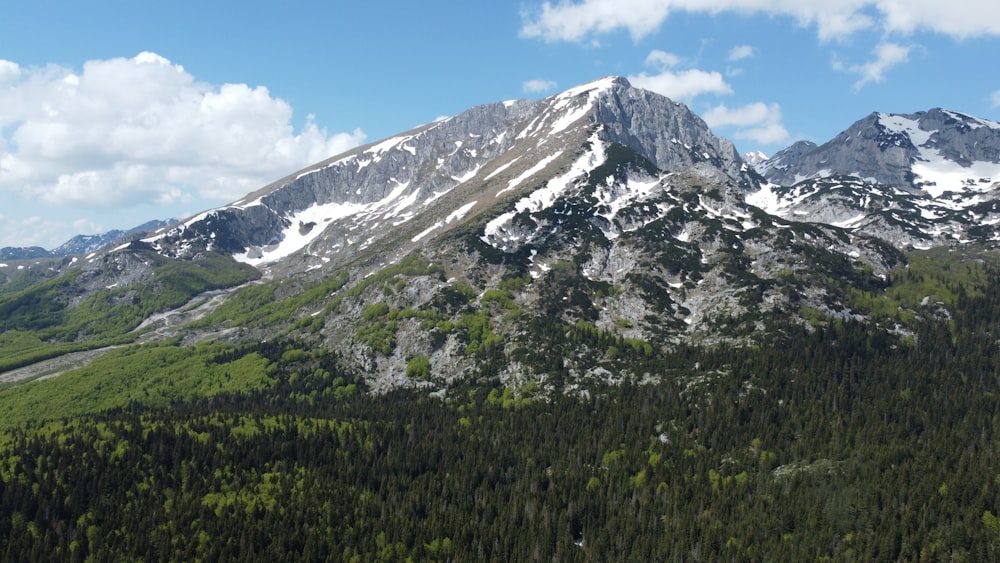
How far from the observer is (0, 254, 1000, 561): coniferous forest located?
→ 114m

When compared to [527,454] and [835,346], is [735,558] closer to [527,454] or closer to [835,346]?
[527,454]

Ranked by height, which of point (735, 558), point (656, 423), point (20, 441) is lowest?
point (735, 558)

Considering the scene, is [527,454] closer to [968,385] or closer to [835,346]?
[835,346]

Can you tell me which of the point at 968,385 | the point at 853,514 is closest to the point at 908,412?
the point at 968,385

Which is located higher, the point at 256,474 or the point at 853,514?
the point at 256,474

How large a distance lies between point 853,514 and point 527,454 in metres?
68.3

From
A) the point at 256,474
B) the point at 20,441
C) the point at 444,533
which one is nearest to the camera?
the point at 444,533

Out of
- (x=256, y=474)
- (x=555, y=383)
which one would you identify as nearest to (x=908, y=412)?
(x=555, y=383)

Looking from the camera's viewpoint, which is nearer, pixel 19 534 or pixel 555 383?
pixel 19 534

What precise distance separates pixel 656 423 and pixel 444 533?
63181mm

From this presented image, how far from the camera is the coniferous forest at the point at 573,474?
4508 inches

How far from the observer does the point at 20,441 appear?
157 meters

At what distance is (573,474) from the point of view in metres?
142

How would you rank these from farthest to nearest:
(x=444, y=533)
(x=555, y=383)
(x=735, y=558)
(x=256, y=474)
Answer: (x=555, y=383)
(x=256, y=474)
(x=444, y=533)
(x=735, y=558)
